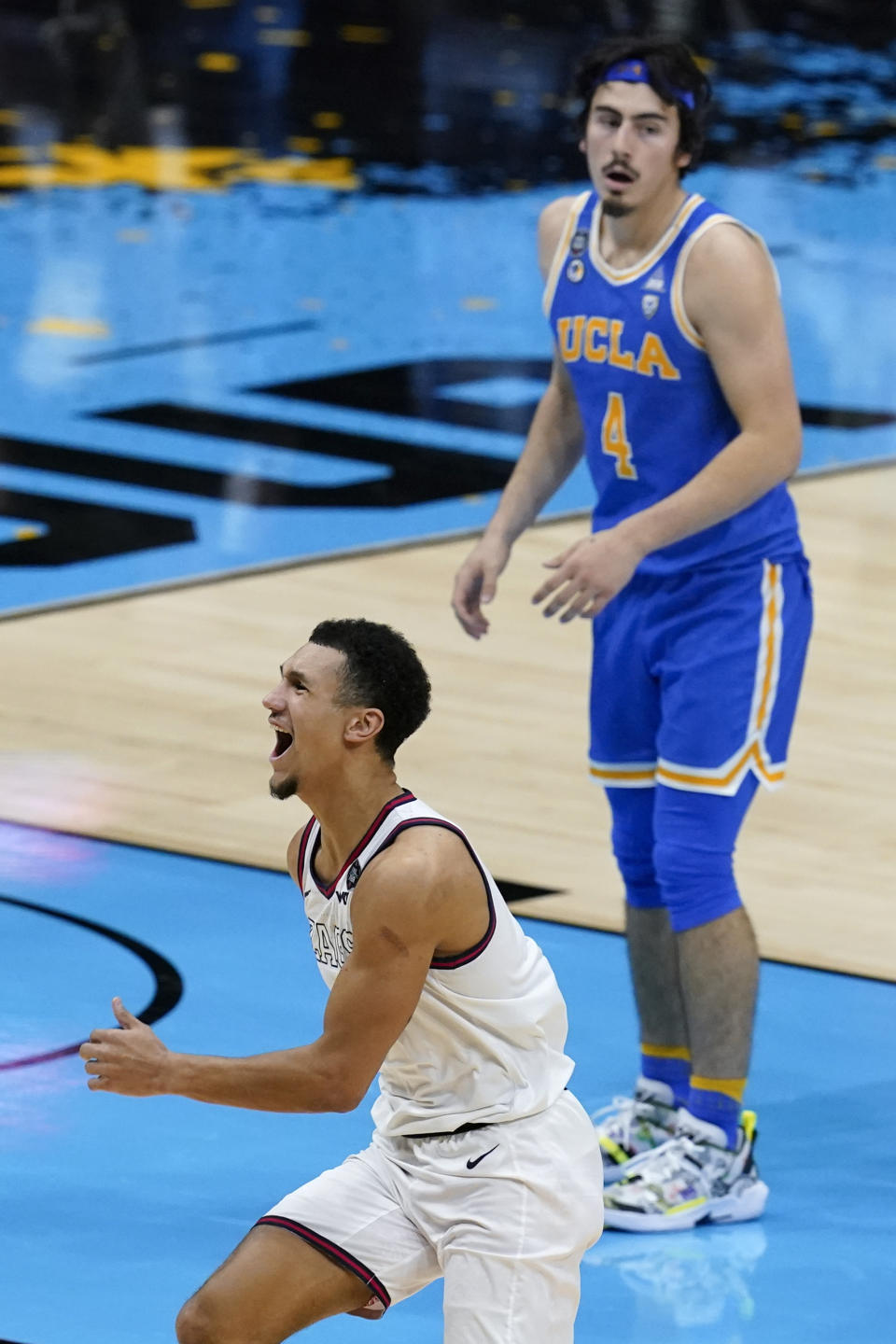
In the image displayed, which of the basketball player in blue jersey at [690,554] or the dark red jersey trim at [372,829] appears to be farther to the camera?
the basketball player in blue jersey at [690,554]

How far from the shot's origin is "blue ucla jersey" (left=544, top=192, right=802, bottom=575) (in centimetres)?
450

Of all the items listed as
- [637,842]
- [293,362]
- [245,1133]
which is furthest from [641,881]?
[293,362]

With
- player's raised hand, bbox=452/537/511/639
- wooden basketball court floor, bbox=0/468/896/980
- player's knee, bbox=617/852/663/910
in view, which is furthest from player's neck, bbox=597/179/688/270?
wooden basketball court floor, bbox=0/468/896/980

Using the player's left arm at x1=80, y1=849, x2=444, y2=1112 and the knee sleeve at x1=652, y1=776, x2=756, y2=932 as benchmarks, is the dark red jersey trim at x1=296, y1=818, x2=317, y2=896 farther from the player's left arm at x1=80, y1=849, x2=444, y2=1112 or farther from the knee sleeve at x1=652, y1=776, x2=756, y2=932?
the knee sleeve at x1=652, y1=776, x2=756, y2=932

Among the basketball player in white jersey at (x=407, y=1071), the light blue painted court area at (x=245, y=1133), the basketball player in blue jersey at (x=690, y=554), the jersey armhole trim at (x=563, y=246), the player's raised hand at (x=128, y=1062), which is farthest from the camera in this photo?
the jersey armhole trim at (x=563, y=246)

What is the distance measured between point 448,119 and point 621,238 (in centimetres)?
1399

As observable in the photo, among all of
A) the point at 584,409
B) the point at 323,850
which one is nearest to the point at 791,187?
the point at 584,409

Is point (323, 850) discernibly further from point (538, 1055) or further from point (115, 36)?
point (115, 36)

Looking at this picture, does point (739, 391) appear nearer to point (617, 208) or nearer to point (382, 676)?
point (617, 208)

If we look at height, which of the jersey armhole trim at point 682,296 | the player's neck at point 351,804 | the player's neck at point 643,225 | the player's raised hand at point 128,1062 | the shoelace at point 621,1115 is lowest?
the shoelace at point 621,1115

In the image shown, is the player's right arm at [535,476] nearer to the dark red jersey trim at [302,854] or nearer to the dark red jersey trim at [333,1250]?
the dark red jersey trim at [302,854]

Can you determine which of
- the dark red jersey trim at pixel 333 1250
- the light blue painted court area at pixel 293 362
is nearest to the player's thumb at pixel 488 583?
the dark red jersey trim at pixel 333 1250

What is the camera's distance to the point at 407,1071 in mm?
3463

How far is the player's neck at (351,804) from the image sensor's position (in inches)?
133
